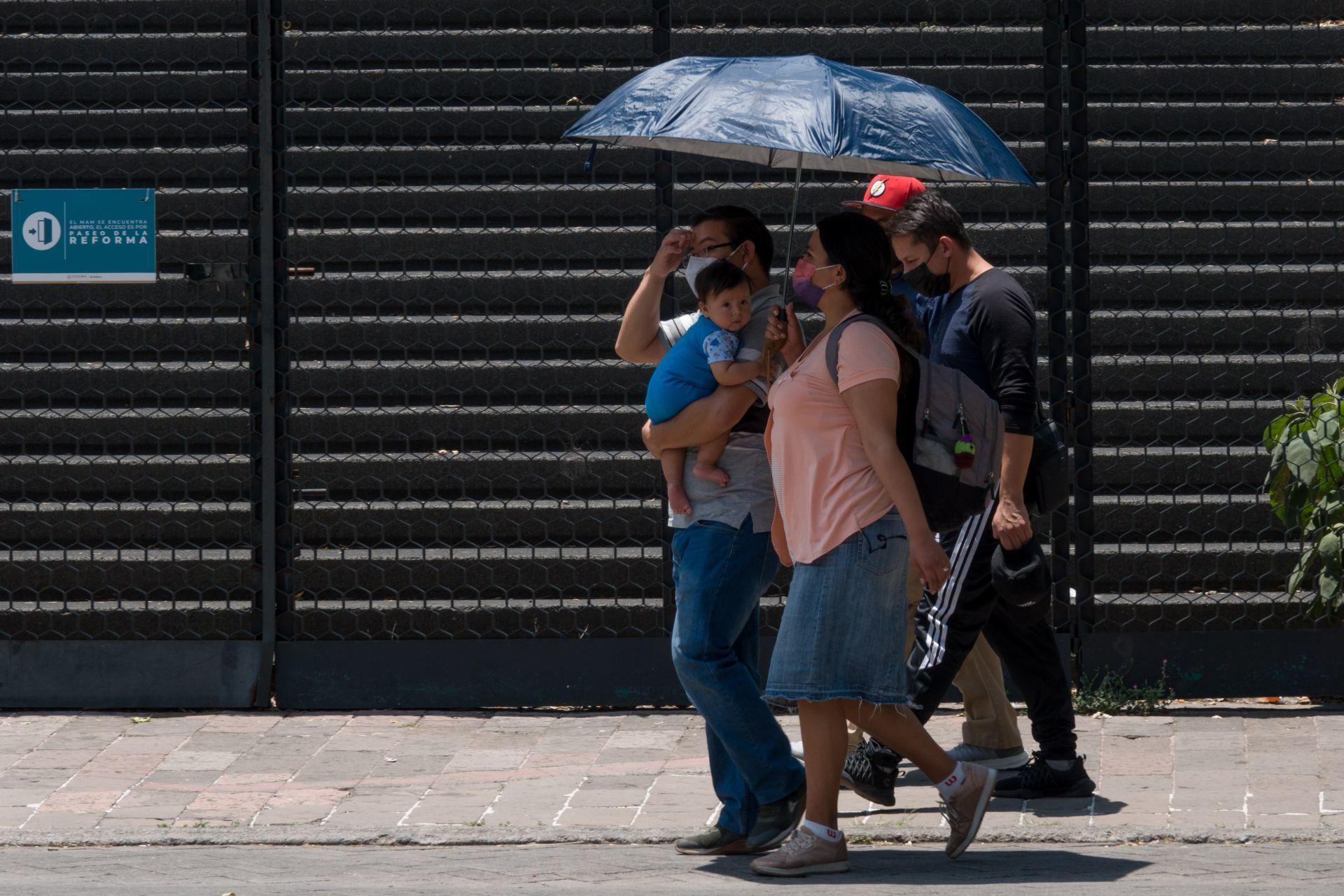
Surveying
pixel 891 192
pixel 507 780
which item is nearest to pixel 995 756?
pixel 507 780

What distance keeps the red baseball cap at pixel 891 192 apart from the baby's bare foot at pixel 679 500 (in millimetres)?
1138

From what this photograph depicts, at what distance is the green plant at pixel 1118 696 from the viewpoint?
274 inches

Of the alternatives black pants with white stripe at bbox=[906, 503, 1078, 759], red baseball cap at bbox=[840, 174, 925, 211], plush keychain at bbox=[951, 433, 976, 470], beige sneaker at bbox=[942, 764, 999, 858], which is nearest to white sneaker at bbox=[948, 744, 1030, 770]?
black pants with white stripe at bbox=[906, 503, 1078, 759]

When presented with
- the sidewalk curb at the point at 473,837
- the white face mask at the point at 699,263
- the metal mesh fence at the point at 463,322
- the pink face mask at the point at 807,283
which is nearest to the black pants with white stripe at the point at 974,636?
the sidewalk curb at the point at 473,837

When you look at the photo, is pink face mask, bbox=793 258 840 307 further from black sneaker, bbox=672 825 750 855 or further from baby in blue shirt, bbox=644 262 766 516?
black sneaker, bbox=672 825 750 855

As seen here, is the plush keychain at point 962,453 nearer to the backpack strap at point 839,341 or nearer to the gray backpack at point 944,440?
the gray backpack at point 944,440

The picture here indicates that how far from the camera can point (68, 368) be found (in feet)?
24.1

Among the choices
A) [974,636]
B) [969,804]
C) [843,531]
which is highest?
[843,531]

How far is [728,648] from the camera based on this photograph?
5.06 meters

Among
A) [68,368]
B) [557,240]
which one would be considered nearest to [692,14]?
[557,240]

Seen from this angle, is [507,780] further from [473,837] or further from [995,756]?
[995,756]

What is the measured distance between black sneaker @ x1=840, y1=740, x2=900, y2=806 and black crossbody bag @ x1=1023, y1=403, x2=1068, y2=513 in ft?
3.19

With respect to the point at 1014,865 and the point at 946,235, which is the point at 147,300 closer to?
the point at 946,235

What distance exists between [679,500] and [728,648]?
46cm
